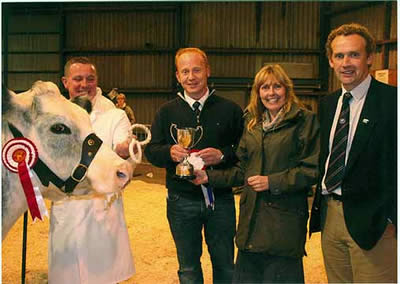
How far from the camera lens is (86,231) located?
1.75m

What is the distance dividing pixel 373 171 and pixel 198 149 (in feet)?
2.13

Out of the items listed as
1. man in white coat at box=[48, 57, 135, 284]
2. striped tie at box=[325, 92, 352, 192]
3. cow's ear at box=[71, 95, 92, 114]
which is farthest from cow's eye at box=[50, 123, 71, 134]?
striped tie at box=[325, 92, 352, 192]

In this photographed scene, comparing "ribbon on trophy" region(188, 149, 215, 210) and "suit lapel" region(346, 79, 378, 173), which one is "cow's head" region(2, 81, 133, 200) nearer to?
"ribbon on trophy" region(188, 149, 215, 210)

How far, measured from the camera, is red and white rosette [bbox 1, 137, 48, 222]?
1.34 meters

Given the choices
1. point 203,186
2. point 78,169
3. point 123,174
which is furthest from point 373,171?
point 78,169

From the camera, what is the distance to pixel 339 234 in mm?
1498

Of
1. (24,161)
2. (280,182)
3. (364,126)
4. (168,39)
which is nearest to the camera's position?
(24,161)

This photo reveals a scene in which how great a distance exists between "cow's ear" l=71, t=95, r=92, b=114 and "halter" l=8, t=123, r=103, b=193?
0.17 metres

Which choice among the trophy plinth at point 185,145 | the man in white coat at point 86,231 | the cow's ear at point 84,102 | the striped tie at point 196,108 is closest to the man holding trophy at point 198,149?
the striped tie at point 196,108

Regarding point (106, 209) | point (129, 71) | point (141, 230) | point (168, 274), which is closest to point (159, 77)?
point (129, 71)

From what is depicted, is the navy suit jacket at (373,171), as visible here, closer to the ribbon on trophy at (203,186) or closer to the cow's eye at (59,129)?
the ribbon on trophy at (203,186)

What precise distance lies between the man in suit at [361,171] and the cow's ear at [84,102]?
844 mm

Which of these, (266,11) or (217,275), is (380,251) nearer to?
(217,275)

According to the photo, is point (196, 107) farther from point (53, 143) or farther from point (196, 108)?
point (53, 143)
